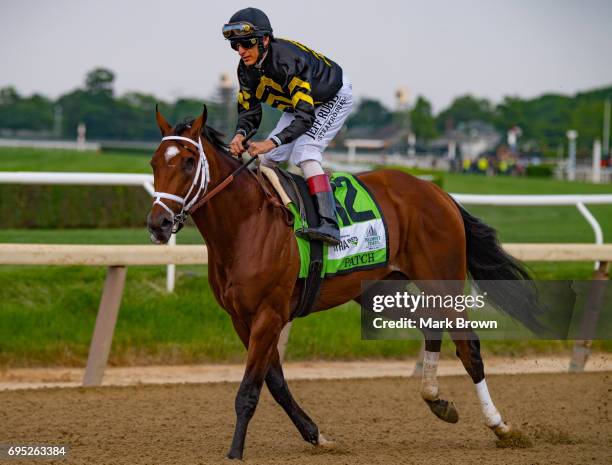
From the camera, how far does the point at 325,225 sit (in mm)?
4934

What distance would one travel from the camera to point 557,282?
659 centimetres

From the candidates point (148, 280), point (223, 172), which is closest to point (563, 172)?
point (148, 280)

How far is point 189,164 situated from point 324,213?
829 millimetres

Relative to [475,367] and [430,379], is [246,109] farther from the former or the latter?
[475,367]

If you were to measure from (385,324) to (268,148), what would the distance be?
145 cm

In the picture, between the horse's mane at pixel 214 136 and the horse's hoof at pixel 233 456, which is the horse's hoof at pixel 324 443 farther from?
the horse's mane at pixel 214 136

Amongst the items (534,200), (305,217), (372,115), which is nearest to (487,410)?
(305,217)

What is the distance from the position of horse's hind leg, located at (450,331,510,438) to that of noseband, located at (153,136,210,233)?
1742mm

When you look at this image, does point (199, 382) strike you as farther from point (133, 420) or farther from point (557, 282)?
point (557, 282)

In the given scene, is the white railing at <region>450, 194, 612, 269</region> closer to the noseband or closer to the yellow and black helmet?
the yellow and black helmet

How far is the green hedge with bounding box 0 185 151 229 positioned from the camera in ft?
29.5

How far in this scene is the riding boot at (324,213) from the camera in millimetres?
4891

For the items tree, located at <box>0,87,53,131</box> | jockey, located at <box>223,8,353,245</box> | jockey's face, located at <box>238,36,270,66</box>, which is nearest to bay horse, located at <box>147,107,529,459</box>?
jockey, located at <box>223,8,353,245</box>

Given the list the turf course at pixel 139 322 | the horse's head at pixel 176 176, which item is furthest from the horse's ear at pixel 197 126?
the turf course at pixel 139 322
